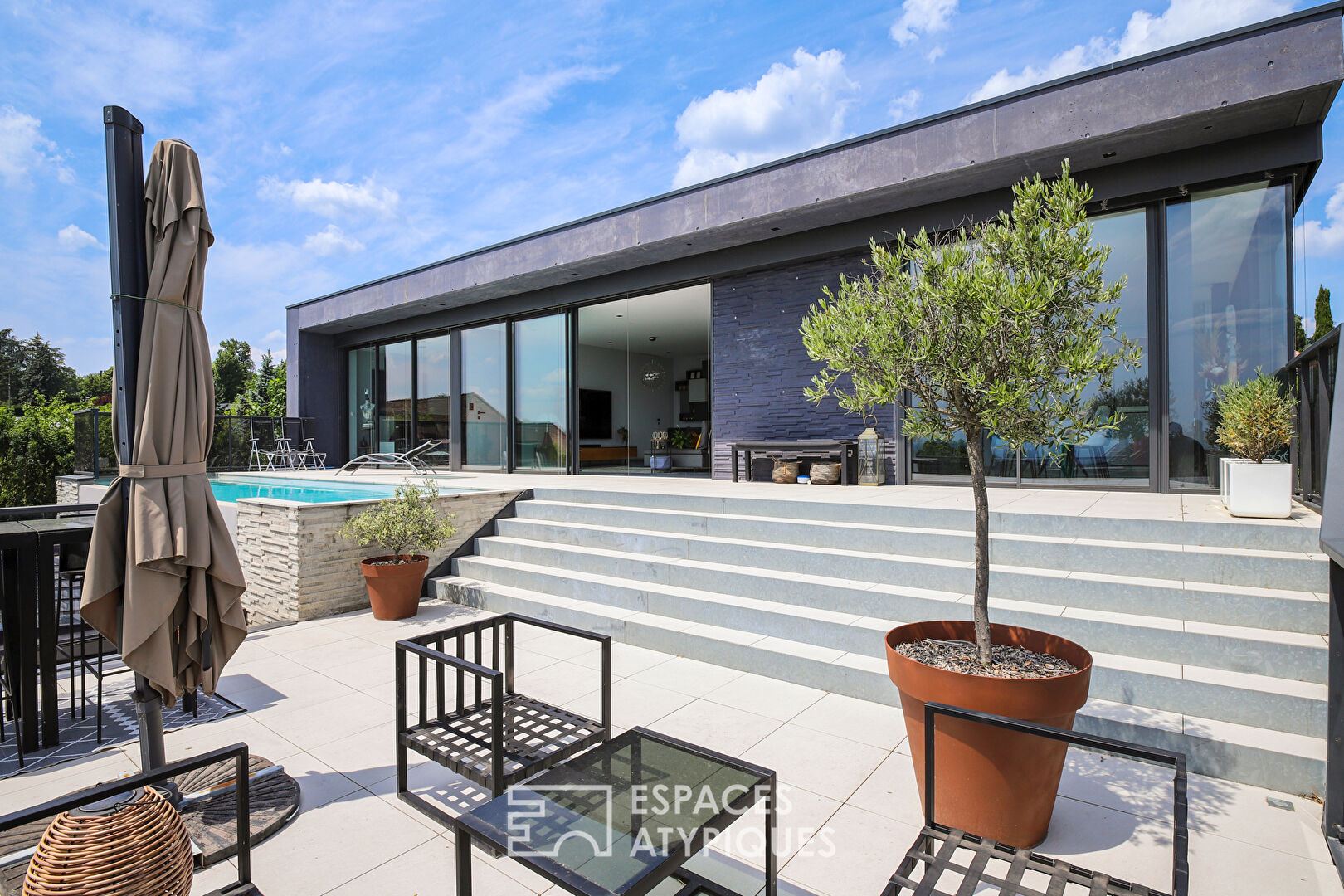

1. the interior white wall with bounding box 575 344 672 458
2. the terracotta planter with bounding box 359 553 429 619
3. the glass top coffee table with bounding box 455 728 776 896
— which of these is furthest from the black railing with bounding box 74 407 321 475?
the glass top coffee table with bounding box 455 728 776 896

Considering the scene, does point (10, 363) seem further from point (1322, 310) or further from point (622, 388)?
point (1322, 310)

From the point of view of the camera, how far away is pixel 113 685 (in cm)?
375

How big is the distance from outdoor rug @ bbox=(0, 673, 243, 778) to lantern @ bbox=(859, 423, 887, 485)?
599cm

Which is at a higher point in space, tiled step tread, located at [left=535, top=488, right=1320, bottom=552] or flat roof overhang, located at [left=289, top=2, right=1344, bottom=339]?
flat roof overhang, located at [left=289, top=2, right=1344, bottom=339]

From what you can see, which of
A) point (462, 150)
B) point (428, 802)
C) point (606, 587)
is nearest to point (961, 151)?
point (606, 587)

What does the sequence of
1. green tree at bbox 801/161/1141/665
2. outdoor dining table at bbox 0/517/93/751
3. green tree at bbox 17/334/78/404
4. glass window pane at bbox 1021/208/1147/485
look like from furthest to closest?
green tree at bbox 17/334/78/404 < glass window pane at bbox 1021/208/1147/485 < outdoor dining table at bbox 0/517/93/751 < green tree at bbox 801/161/1141/665

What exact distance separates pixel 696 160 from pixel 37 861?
33.0 m

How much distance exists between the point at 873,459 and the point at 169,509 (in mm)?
6476

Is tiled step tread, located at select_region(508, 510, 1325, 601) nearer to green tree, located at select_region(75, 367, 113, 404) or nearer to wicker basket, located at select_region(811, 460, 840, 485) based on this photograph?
wicker basket, located at select_region(811, 460, 840, 485)

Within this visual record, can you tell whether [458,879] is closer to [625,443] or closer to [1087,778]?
[1087,778]

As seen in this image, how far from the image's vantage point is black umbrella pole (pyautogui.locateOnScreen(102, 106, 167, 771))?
7.06 feet

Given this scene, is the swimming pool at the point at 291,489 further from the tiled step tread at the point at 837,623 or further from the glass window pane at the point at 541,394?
the glass window pane at the point at 541,394

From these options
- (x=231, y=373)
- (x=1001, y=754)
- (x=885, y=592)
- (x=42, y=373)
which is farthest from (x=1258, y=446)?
(x=42, y=373)

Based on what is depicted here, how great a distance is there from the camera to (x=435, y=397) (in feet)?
41.4
